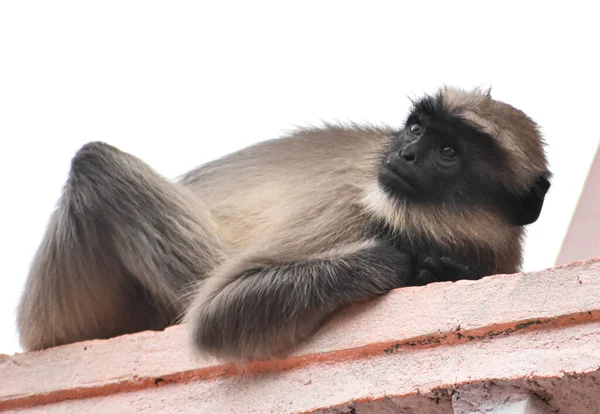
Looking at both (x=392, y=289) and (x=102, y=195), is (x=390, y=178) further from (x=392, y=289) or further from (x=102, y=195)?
(x=102, y=195)

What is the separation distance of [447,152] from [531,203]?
0.31 meters

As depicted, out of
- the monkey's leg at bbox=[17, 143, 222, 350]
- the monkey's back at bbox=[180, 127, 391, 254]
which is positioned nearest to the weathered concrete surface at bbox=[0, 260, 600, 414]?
the monkey's leg at bbox=[17, 143, 222, 350]

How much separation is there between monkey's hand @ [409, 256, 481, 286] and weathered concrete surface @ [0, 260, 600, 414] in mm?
143

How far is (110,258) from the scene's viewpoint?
3.04m

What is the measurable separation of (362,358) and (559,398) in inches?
20.2

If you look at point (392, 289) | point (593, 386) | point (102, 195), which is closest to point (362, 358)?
point (392, 289)

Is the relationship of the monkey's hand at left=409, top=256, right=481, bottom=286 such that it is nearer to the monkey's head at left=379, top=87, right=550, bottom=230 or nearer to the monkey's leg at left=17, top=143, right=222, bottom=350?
the monkey's head at left=379, top=87, right=550, bottom=230

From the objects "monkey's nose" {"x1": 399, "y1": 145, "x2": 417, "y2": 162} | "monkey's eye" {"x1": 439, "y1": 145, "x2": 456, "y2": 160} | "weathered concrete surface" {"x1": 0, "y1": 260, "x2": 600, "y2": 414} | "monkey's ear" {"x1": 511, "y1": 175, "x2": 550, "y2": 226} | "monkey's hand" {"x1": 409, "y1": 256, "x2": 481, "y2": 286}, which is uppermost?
"monkey's nose" {"x1": 399, "y1": 145, "x2": 417, "y2": 162}

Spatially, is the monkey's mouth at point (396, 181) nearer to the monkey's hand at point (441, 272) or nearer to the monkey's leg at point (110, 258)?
the monkey's hand at point (441, 272)

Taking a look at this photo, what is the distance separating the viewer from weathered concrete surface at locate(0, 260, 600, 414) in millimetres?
2160

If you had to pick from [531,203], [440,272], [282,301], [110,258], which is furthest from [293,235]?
[531,203]

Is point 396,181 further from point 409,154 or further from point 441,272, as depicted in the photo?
point 441,272

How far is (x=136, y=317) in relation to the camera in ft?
10.3

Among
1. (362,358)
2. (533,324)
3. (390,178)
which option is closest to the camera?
(533,324)
